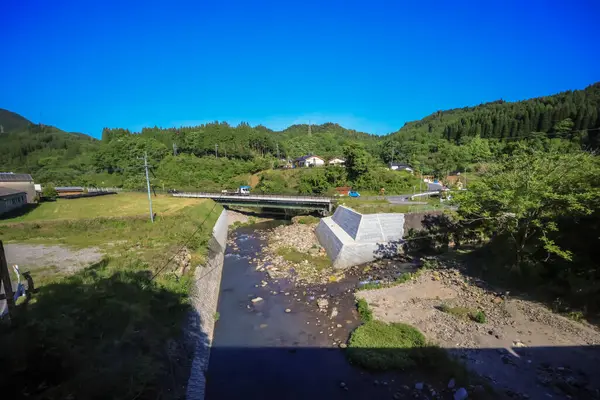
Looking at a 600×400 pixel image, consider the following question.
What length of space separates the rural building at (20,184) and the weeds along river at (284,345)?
3495 centimetres

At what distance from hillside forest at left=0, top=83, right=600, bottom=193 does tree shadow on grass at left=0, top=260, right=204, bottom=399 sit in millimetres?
43908

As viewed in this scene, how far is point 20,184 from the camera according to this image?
38.4 metres

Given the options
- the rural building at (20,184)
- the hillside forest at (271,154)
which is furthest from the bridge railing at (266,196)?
the rural building at (20,184)

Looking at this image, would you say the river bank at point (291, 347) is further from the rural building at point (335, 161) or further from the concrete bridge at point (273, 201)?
the rural building at point (335, 161)

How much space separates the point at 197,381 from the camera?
11773mm

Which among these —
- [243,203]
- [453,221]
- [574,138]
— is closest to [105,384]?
[453,221]

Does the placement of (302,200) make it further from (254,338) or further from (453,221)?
(254,338)

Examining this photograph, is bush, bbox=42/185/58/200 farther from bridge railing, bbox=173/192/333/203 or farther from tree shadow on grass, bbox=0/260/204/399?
tree shadow on grass, bbox=0/260/204/399

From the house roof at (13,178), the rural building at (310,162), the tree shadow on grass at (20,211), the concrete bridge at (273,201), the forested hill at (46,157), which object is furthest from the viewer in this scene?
the rural building at (310,162)

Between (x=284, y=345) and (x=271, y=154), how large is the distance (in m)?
88.8

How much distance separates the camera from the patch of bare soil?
11055mm

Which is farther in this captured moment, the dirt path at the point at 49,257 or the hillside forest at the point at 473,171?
the dirt path at the point at 49,257

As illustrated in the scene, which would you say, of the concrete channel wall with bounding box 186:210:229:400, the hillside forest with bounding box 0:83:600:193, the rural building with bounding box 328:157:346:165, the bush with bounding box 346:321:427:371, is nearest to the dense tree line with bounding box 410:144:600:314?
the bush with bounding box 346:321:427:371

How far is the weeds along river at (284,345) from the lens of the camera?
39.3 feet
